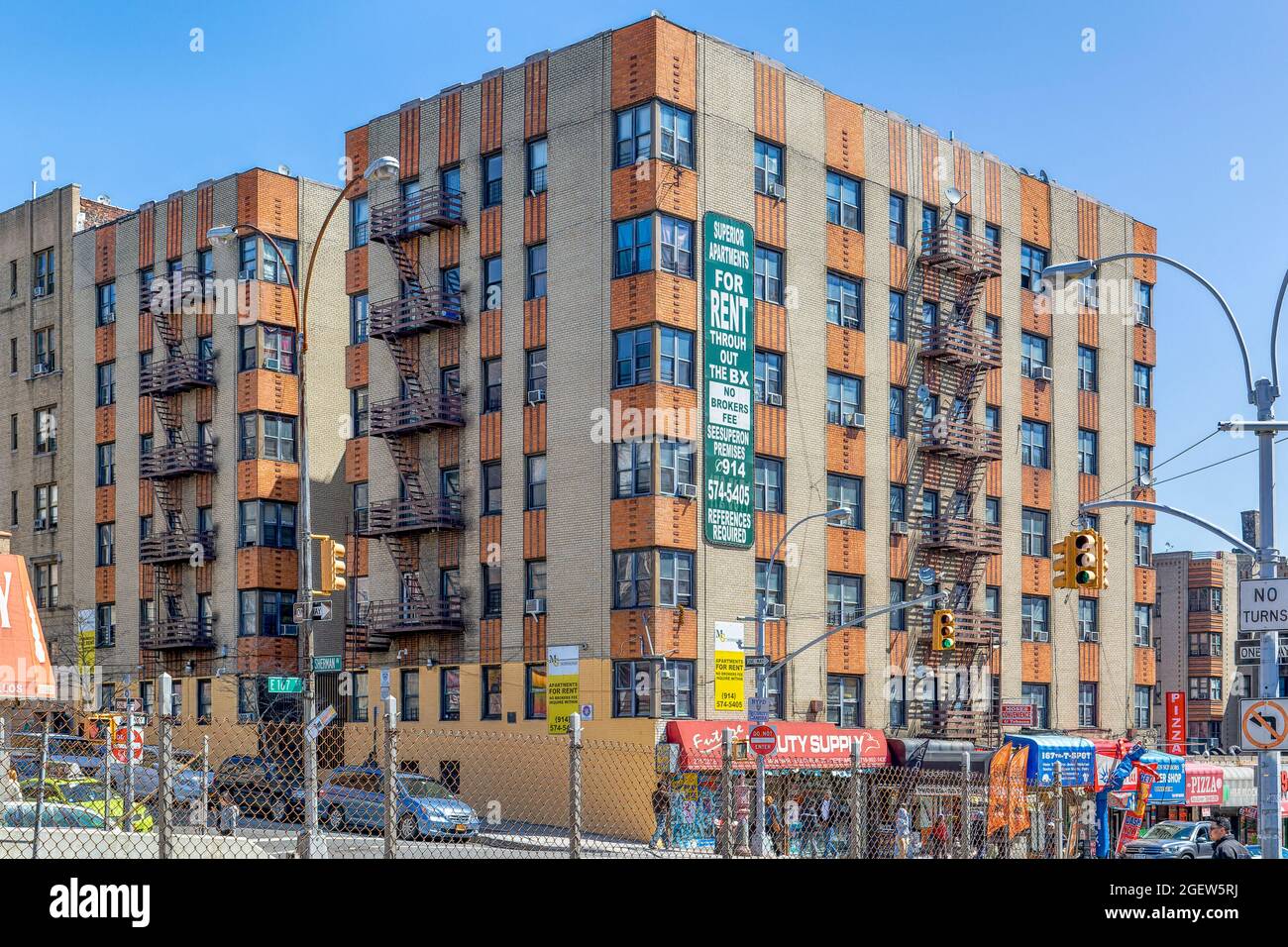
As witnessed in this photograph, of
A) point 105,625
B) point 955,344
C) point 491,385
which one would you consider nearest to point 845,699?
point 955,344

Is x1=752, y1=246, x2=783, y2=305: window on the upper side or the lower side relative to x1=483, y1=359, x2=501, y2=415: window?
upper

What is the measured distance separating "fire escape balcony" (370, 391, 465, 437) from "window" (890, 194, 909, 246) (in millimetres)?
16871

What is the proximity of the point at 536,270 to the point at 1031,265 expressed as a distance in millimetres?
22153

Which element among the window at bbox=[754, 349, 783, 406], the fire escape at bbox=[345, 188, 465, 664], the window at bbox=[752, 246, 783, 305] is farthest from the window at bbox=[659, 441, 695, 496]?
the fire escape at bbox=[345, 188, 465, 664]

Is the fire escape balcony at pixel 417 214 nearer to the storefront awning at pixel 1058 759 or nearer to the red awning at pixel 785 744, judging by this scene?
the red awning at pixel 785 744

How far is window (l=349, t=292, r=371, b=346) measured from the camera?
5916 cm

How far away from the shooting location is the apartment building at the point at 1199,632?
316 feet

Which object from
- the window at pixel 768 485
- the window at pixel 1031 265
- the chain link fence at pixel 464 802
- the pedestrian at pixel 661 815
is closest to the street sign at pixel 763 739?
the chain link fence at pixel 464 802

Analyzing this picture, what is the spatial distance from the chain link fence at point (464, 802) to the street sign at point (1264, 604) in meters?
3.48

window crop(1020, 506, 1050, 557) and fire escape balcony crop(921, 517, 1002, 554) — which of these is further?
window crop(1020, 506, 1050, 557)

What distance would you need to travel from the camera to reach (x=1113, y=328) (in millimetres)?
68000

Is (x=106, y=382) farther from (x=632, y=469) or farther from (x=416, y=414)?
(x=632, y=469)

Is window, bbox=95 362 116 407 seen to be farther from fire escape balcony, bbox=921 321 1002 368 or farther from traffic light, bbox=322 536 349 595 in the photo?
traffic light, bbox=322 536 349 595
